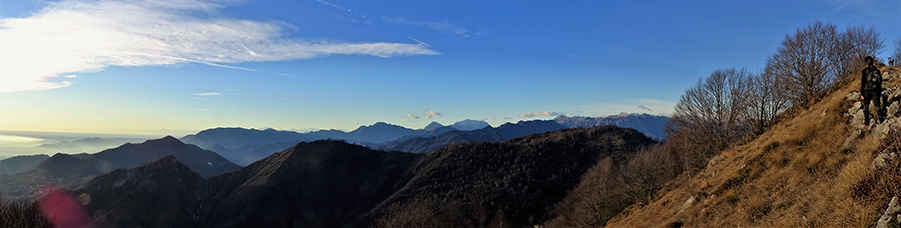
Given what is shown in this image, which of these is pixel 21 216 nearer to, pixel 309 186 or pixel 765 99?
pixel 765 99

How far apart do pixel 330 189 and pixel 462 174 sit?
4250 cm

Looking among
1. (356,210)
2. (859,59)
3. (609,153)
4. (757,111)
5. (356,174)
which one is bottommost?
(356,210)

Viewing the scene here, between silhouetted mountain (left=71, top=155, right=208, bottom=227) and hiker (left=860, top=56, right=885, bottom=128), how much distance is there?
112003 mm

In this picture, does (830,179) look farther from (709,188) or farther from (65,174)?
(65,174)

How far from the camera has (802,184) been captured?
13531 mm

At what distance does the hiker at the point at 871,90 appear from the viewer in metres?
14.9

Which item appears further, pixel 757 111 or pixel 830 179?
pixel 757 111

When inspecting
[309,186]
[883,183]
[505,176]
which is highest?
[883,183]

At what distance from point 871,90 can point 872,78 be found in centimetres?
52

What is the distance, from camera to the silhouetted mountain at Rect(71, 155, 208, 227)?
84.4 m

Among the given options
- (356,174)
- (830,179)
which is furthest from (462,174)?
(830,179)

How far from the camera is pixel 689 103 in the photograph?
2119 inches

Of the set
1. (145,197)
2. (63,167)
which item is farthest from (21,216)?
(63,167)

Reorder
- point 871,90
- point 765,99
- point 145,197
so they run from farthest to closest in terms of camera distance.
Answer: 1. point 145,197
2. point 765,99
3. point 871,90
